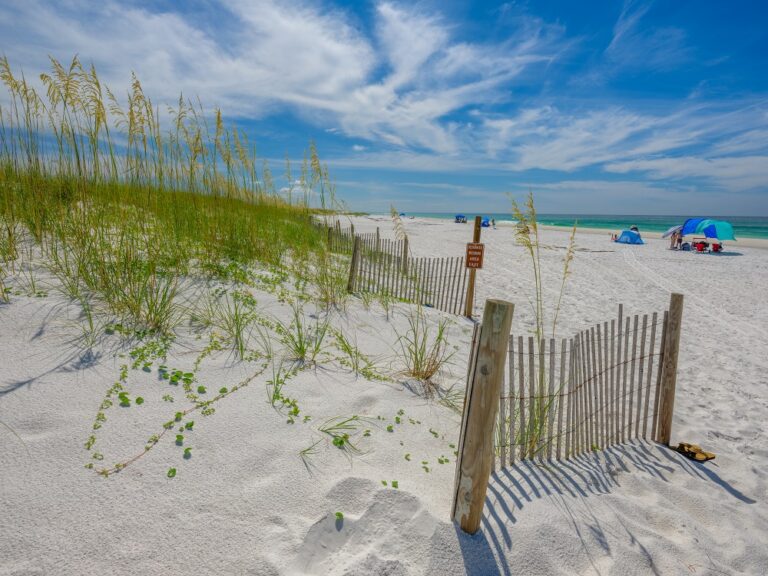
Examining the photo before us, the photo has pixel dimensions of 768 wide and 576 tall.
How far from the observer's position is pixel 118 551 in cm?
143

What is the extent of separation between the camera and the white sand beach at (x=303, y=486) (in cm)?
151

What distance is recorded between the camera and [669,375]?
2.99 m

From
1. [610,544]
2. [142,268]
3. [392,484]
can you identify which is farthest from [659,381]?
[142,268]

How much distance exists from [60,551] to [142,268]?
2.44m

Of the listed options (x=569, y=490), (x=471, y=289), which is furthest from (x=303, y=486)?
(x=471, y=289)

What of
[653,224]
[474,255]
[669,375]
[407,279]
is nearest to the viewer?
[669,375]

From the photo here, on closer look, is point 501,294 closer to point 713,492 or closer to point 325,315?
point 325,315

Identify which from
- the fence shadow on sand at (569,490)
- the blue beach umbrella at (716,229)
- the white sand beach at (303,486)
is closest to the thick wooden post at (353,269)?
the white sand beach at (303,486)

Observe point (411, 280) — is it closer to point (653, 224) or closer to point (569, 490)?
point (569, 490)

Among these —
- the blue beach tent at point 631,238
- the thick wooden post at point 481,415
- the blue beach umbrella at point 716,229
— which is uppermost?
the blue beach umbrella at point 716,229

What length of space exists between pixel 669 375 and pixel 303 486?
297 cm

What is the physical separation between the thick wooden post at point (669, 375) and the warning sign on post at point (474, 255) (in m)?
2.44

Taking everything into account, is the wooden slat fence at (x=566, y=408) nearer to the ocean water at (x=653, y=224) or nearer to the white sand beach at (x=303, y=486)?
the white sand beach at (x=303, y=486)

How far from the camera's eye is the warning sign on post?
511 cm
